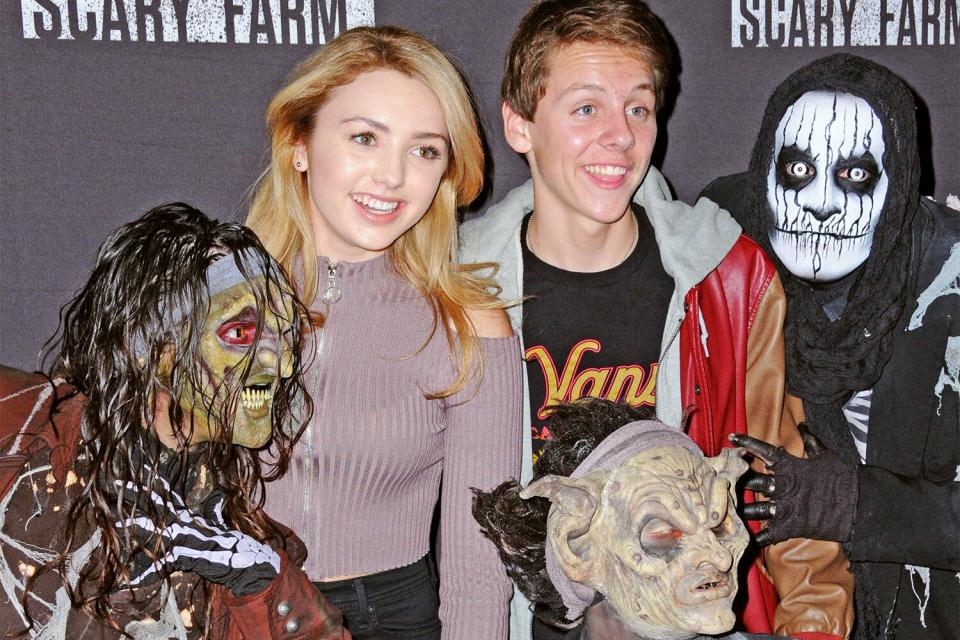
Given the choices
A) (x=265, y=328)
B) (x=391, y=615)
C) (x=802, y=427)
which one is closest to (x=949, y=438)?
(x=802, y=427)

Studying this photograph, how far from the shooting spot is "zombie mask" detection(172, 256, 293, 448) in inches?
66.8

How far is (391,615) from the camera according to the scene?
83.4 inches

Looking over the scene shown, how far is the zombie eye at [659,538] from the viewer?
1.69 metres

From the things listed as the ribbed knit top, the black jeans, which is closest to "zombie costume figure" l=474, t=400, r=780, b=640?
the ribbed knit top

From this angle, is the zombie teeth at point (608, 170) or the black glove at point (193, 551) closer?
the black glove at point (193, 551)

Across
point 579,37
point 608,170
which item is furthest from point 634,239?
point 579,37

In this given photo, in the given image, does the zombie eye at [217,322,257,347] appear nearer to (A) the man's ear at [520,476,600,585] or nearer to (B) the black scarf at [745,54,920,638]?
(A) the man's ear at [520,476,600,585]

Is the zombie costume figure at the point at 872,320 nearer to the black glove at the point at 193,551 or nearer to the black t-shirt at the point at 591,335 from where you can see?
the black t-shirt at the point at 591,335

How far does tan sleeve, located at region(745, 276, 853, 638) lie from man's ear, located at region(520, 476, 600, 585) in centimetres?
88

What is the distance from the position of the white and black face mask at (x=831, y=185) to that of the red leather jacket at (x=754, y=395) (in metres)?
0.12

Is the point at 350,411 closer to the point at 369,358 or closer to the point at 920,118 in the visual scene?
the point at 369,358

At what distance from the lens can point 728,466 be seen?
182 cm

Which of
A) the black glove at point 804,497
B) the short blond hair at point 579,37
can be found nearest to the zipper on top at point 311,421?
the short blond hair at point 579,37

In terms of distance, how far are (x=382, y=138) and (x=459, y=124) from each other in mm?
181
